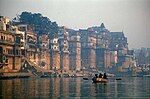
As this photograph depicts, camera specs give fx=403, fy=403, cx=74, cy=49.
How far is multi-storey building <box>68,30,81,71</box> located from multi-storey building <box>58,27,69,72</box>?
6.87 feet

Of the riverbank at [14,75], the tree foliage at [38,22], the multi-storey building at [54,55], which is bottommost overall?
the riverbank at [14,75]

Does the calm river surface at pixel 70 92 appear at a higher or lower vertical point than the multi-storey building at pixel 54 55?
lower

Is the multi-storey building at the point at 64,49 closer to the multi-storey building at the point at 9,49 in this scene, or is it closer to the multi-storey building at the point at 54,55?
the multi-storey building at the point at 54,55

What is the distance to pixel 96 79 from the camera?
128ft

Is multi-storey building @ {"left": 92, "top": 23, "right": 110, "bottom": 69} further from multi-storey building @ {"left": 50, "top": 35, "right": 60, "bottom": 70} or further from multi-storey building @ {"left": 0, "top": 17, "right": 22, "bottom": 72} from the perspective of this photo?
multi-storey building @ {"left": 0, "top": 17, "right": 22, "bottom": 72}

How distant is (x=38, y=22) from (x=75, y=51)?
9.65 meters

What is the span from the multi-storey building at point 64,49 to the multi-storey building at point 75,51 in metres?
2.09

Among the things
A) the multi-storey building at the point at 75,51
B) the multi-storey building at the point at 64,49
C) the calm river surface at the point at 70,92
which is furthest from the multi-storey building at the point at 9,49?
the multi-storey building at the point at 75,51

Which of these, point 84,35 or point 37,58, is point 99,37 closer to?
point 84,35

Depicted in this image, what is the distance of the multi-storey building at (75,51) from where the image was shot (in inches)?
3137

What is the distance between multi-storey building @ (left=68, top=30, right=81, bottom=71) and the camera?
79.7 m

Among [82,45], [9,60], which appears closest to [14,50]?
[9,60]

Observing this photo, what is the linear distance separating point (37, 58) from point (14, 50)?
1099cm

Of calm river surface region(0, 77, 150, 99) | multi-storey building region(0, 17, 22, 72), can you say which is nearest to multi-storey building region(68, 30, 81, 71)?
multi-storey building region(0, 17, 22, 72)
